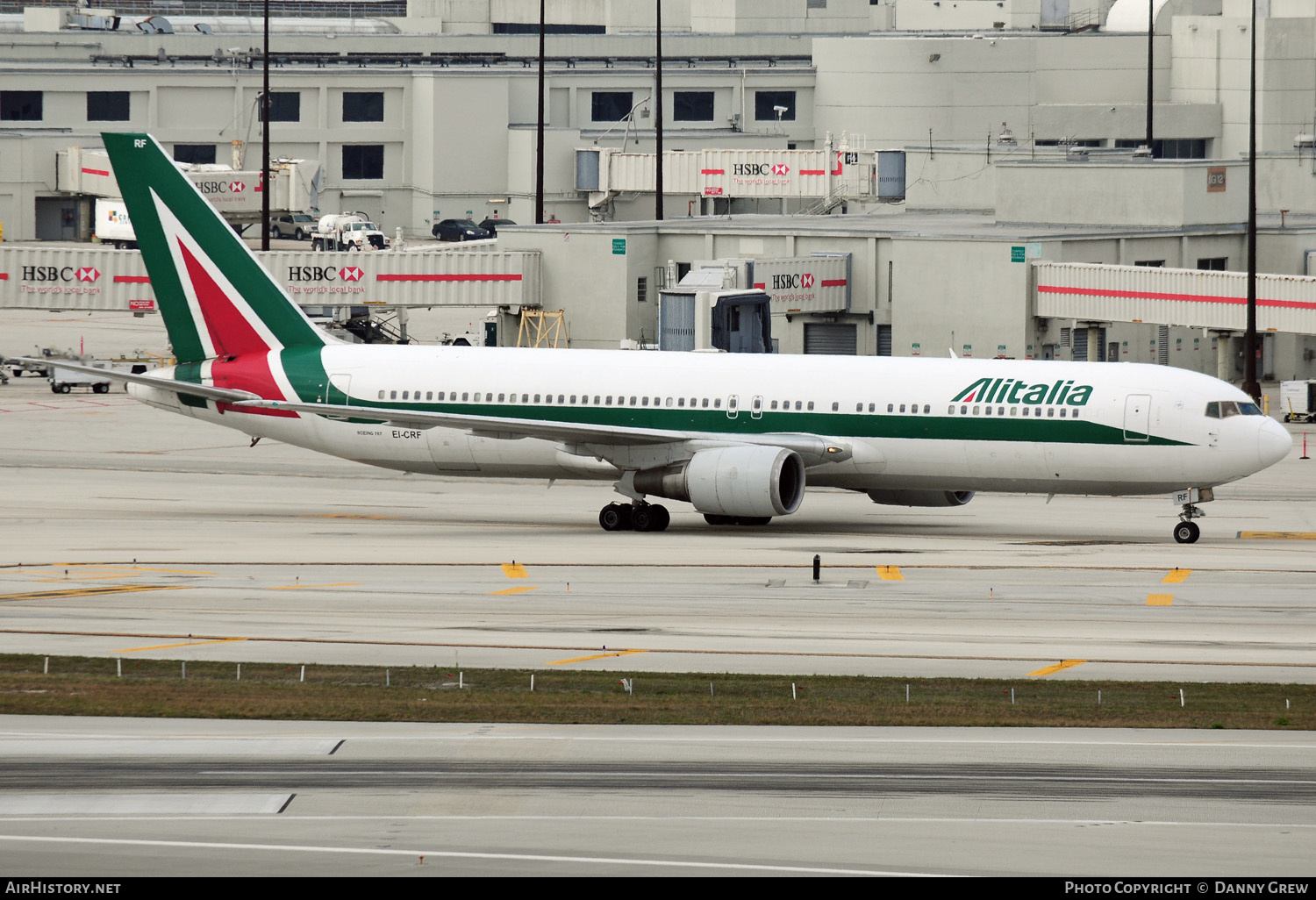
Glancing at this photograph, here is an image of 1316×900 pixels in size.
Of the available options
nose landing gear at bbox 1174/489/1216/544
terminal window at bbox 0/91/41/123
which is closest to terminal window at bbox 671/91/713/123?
terminal window at bbox 0/91/41/123

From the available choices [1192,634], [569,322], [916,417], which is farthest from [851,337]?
[1192,634]

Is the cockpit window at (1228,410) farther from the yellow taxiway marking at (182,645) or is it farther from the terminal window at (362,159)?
the terminal window at (362,159)

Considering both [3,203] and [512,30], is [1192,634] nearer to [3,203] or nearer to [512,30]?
[3,203]

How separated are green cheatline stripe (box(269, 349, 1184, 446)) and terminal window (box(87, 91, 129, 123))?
275 ft

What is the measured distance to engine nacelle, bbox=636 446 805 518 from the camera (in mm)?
41375

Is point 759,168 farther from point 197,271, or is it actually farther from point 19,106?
point 197,271

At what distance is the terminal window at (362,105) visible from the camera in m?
128

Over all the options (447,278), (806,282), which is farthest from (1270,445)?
(447,278)

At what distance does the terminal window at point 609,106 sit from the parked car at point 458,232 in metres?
12.9

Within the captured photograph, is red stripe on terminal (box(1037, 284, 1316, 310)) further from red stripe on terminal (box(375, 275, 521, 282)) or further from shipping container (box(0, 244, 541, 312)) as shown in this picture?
shipping container (box(0, 244, 541, 312))

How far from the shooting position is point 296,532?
43.2 meters

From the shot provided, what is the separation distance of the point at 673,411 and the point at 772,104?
90822 mm
